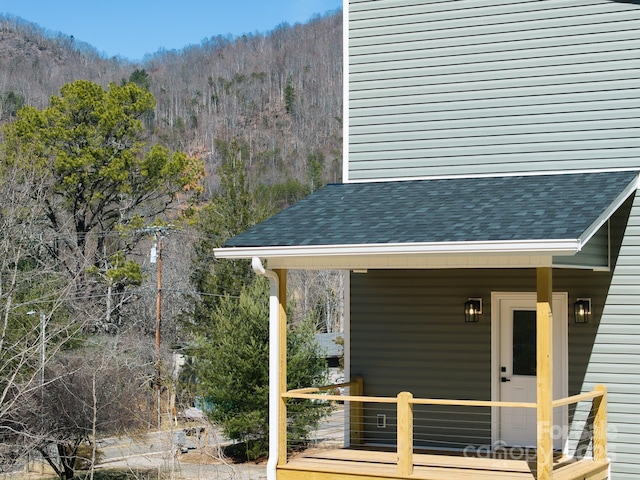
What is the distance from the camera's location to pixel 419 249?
29.8 feet

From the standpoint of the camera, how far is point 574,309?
10.8m

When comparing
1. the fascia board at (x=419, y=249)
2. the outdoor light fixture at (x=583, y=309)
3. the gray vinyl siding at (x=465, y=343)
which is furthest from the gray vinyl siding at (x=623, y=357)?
the fascia board at (x=419, y=249)

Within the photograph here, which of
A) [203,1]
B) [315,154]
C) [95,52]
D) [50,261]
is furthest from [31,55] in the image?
[50,261]

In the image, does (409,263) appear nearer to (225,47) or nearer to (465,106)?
(465,106)

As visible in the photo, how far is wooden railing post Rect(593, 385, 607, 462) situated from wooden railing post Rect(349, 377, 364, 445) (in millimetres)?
2966

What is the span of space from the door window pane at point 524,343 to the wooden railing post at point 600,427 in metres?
1.08

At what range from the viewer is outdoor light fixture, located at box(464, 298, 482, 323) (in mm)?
11289

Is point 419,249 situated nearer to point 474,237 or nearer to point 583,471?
point 474,237

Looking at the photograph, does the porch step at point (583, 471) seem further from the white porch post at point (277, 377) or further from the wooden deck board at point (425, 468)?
the white porch post at point (277, 377)

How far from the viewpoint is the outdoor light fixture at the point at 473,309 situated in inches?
444

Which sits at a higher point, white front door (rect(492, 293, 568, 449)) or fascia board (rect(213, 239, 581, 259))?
fascia board (rect(213, 239, 581, 259))

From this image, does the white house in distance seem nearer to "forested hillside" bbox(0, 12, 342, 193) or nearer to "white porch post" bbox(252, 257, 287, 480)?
"white porch post" bbox(252, 257, 287, 480)

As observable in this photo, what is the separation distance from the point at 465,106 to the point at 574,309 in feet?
9.50

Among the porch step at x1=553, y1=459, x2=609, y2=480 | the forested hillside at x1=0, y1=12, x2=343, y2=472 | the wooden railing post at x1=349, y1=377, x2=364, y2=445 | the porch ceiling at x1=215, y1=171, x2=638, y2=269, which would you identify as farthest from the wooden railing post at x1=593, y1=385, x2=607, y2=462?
the forested hillside at x1=0, y1=12, x2=343, y2=472
